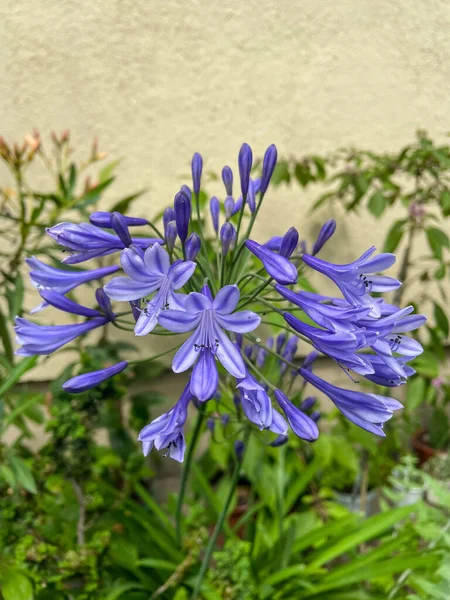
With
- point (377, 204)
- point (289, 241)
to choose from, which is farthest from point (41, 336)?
point (377, 204)

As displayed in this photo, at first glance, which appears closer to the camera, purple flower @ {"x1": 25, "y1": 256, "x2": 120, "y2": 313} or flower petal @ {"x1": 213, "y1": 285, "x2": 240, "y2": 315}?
flower petal @ {"x1": 213, "y1": 285, "x2": 240, "y2": 315}

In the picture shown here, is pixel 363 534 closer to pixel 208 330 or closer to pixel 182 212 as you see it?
pixel 208 330

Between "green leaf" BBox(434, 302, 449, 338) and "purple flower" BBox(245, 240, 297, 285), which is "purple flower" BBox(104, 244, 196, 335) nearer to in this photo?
"purple flower" BBox(245, 240, 297, 285)

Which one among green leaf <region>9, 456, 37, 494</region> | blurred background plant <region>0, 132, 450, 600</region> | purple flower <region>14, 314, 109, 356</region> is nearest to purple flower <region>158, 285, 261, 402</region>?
purple flower <region>14, 314, 109, 356</region>

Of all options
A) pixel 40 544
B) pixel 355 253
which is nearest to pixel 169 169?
pixel 355 253

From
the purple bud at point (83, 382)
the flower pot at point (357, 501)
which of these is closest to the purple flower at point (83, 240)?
the purple bud at point (83, 382)

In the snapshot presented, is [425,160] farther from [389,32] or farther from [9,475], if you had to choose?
[9,475]
